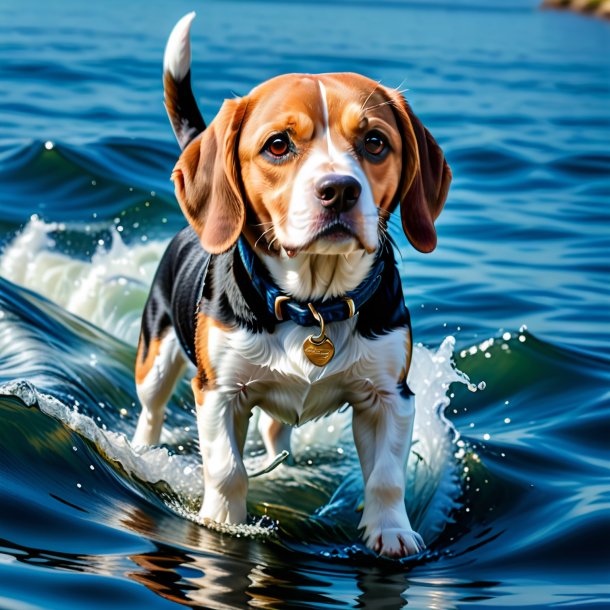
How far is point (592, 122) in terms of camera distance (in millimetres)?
15172

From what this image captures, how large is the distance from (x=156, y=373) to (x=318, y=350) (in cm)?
139

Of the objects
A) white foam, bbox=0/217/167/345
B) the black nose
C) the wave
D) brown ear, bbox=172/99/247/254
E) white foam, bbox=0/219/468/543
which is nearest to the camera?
the black nose

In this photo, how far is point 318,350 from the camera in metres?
4.34

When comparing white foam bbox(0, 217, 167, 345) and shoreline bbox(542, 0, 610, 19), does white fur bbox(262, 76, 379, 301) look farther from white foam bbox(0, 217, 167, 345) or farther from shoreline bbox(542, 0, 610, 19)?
shoreline bbox(542, 0, 610, 19)

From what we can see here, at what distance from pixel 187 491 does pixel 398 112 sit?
1834 millimetres

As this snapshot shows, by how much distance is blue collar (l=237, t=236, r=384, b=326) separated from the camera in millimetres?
4344

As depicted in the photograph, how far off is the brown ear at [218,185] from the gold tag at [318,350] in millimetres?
425

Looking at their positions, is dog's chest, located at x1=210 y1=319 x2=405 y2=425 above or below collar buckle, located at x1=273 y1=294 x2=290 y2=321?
below

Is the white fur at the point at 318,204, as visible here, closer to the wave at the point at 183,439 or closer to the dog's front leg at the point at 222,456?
the dog's front leg at the point at 222,456

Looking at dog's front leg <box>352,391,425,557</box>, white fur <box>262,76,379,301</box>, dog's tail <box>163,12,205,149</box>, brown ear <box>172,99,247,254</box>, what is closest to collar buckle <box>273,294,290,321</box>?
white fur <box>262,76,379,301</box>

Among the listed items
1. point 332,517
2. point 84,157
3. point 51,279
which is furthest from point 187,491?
point 84,157

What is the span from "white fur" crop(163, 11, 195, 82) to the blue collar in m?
1.34

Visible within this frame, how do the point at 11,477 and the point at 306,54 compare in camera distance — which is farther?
the point at 306,54

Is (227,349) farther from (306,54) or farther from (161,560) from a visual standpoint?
(306,54)
